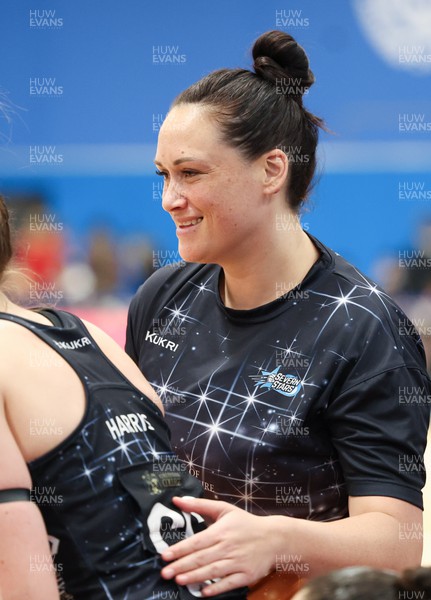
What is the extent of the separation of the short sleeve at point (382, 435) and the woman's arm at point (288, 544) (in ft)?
0.10

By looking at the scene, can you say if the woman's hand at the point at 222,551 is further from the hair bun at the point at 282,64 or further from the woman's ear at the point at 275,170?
the hair bun at the point at 282,64

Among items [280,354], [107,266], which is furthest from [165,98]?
[280,354]

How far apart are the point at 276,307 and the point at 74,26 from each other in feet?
11.4

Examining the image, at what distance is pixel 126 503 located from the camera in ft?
3.98

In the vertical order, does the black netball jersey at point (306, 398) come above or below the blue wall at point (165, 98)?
below

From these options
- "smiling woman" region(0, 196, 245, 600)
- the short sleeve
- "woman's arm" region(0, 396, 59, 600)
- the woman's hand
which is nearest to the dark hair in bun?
the short sleeve

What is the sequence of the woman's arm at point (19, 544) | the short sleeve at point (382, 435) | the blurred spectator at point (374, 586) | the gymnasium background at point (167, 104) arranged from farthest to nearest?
1. the gymnasium background at point (167, 104)
2. the short sleeve at point (382, 435)
3. the woman's arm at point (19, 544)
4. the blurred spectator at point (374, 586)

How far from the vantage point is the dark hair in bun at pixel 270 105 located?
1702 mm

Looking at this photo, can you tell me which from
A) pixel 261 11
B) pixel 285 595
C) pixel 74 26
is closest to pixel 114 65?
pixel 74 26

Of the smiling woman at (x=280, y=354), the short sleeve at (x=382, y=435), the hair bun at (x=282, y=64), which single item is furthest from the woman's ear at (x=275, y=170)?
the short sleeve at (x=382, y=435)

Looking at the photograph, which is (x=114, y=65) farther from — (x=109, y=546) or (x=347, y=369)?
(x=109, y=546)

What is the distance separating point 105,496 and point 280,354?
58cm

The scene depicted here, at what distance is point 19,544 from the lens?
108cm

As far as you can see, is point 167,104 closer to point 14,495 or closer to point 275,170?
point 275,170
